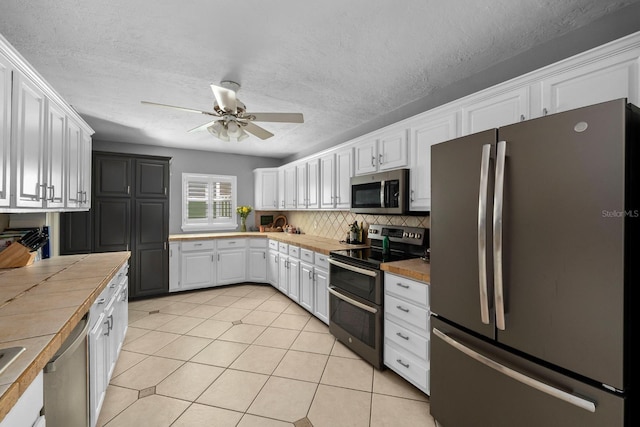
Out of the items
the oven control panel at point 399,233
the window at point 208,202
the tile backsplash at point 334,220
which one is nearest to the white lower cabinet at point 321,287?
the oven control panel at point 399,233

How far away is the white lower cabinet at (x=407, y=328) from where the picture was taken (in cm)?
187

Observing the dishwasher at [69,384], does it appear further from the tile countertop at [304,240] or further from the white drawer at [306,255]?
the white drawer at [306,255]

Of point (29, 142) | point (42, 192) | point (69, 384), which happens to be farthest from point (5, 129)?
point (69, 384)

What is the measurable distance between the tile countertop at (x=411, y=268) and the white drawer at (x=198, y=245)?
324 cm

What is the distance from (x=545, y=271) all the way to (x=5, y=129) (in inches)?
108

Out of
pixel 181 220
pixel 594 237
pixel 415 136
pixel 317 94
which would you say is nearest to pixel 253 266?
pixel 181 220

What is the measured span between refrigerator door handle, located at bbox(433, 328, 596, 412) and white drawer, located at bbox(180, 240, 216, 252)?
151 inches

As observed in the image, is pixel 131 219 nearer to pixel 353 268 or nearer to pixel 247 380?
pixel 247 380

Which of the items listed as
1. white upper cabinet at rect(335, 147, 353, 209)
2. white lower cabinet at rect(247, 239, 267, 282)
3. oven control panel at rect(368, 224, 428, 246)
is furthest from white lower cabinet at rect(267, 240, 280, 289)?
oven control panel at rect(368, 224, 428, 246)

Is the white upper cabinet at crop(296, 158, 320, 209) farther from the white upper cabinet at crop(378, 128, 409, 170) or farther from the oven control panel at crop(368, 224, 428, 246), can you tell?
the white upper cabinet at crop(378, 128, 409, 170)

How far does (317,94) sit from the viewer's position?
2641mm

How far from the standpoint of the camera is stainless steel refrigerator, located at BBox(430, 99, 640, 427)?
97 centimetres

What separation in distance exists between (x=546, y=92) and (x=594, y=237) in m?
1.02
